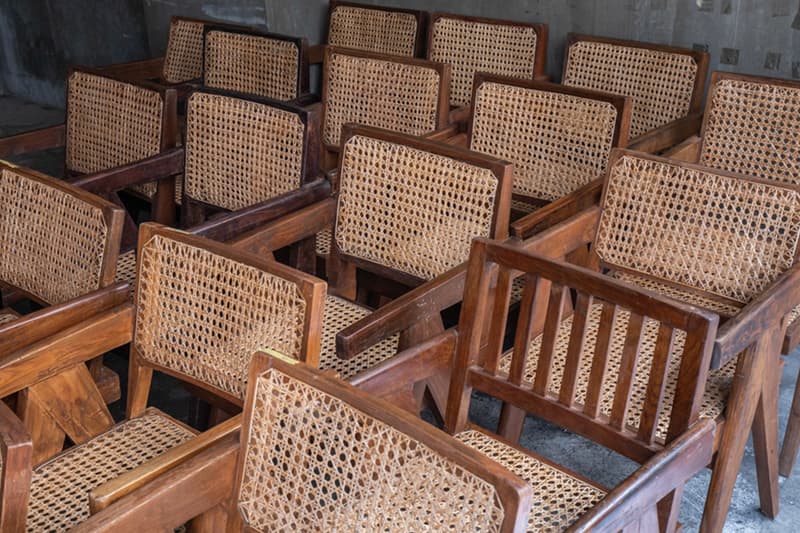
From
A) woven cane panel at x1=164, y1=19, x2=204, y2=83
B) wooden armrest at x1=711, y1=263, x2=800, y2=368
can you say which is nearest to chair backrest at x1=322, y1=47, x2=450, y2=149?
woven cane panel at x1=164, y1=19, x2=204, y2=83

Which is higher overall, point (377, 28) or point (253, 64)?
point (377, 28)

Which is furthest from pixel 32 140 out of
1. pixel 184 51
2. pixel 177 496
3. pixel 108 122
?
pixel 177 496

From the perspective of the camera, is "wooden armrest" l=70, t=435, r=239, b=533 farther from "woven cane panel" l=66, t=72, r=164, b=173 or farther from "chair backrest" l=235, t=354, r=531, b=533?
"woven cane panel" l=66, t=72, r=164, b=173

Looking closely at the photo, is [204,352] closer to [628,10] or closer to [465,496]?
[465,496]

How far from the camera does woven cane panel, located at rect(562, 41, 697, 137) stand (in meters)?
3.28

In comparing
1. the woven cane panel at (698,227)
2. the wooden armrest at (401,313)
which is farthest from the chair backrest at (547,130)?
the wooden armrest at (401,313)

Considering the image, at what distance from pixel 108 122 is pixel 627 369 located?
2051mm

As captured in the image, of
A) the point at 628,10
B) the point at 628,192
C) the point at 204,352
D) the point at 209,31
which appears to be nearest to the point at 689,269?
the point at 628,192

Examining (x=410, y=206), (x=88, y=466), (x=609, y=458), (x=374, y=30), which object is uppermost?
(x=374, y=30)

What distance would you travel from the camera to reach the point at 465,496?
1.20 meters

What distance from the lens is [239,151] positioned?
2768 millimetres

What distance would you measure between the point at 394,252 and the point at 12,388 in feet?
3.09

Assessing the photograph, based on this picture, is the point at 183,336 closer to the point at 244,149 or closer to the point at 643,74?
the point at 244,149

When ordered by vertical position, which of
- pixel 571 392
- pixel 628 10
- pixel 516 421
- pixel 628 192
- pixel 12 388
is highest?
pixel 628 10
